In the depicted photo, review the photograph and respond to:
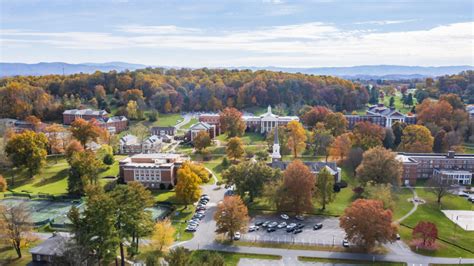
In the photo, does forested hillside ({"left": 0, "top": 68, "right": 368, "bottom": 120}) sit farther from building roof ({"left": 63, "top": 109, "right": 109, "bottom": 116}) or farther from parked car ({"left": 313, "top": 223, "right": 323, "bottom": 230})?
parked car ({"left": 313, "top": 223, "right": 323, "bottom": 230})

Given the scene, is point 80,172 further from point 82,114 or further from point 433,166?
point 433,166

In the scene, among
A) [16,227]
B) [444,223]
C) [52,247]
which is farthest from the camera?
[444,223]

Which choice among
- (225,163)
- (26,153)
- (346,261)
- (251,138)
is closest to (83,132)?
(26,153)

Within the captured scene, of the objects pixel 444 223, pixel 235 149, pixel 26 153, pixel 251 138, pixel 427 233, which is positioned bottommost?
pixel 444 223

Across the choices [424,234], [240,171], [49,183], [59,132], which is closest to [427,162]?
[424,234]

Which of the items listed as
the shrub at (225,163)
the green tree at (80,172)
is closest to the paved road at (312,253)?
the green tree at (80,172)

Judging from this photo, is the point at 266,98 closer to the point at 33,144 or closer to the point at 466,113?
the point at 466,113
